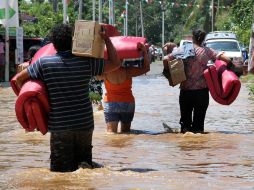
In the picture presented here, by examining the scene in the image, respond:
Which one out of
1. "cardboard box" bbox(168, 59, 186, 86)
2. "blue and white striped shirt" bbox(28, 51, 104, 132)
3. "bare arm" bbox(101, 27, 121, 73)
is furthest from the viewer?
"cardboard box" bbox(168, 59, 186, 86)

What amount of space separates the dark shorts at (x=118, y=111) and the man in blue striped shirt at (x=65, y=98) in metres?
3.83

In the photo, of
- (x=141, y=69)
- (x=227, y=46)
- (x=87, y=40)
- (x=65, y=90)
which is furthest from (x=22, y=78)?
(x=227, y=46)

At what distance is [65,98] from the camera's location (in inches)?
292

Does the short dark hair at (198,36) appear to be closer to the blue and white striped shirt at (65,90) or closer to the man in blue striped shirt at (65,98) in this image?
the man in blue striped shirt at (65,98)

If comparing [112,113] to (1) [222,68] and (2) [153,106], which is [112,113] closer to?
(1) [222,68]

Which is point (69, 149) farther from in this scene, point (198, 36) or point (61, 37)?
point (198, 36)

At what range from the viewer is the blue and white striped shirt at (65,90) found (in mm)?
7406

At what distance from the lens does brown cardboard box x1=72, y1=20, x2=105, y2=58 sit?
7531mm

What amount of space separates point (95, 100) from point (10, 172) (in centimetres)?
845

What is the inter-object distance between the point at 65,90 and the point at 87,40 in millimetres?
621

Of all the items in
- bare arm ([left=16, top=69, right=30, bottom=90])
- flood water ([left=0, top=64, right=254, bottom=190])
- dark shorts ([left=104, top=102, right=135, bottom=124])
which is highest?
bare arm ([left=16, top=69, right=30, bottom=90])

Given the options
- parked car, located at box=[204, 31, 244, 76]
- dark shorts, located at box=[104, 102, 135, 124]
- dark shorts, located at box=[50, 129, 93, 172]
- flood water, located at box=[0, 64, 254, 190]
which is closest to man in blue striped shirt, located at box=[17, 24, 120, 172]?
dark shorts, located at box=[50, 129, 93, 172]

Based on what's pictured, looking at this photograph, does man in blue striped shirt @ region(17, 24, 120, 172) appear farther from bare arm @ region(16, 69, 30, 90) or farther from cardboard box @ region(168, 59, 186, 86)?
cardboard box @ region(168, 59, 186, 86)

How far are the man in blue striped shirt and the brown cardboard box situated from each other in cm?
8
